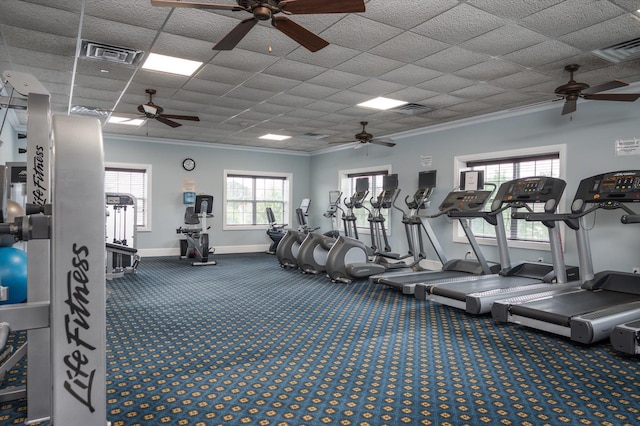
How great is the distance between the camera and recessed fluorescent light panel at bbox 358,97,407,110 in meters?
6.25

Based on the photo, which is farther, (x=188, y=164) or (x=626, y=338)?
(x=188, y=164)

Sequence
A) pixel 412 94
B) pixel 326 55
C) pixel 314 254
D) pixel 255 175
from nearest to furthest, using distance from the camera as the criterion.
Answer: pixel 326 55 < pixel 412 94 < pixel 314 254 < pixel 255 175

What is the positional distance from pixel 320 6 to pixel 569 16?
7.30 ft

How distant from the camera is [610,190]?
15.0ft

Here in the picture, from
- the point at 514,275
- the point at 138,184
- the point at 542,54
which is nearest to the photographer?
the point at 542,54

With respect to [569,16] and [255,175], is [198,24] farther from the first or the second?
[255,175]

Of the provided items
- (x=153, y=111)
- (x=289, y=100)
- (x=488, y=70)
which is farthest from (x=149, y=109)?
(x=488, y=70)

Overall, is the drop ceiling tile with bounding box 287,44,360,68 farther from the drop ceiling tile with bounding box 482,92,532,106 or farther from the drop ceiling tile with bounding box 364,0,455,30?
the drop ceiling tile with bounding box 482,92,532,106

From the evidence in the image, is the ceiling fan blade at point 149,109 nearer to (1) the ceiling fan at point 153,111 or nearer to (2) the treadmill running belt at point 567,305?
(1) the ceiling fan at point 153,111

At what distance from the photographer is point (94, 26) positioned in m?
3.74

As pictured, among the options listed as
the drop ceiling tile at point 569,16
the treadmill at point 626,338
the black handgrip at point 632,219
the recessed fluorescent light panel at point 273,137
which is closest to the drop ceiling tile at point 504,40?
the drop ceiling tile at point 569,16

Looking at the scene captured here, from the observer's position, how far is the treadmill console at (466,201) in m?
5.88

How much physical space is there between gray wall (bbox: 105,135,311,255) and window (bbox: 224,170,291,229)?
0.19 meters

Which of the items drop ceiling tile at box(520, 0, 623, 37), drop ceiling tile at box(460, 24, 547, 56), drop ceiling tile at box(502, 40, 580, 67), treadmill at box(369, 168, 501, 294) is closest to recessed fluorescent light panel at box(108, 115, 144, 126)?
treadmill at box(369, 168, 501, 294)
